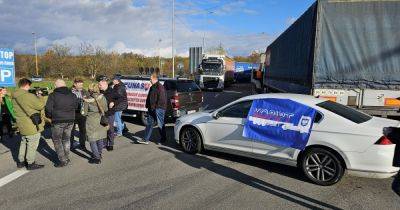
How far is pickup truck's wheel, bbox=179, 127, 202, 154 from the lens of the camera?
7.89m

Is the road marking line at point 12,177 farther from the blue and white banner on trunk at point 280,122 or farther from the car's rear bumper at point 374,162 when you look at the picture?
the car's rear bumper at point 374,162

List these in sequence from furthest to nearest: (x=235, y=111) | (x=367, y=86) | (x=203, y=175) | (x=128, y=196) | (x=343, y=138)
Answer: (x=367, y=86), (x=235, y=111), (x=203, y=175), (x=343, y=138), (x=128, y=196)

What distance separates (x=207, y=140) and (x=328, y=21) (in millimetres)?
3766

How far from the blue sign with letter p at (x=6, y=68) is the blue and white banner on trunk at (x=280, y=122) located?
948 centimetres

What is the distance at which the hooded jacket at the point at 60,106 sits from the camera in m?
6.74

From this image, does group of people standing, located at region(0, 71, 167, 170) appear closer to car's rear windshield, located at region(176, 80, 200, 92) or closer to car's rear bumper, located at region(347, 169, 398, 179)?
car's rear windshield, located at region(176, 80, 200, 92)

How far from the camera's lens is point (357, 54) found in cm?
799

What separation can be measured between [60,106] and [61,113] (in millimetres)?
132

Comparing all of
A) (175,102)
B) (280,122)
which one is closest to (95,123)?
(280,122)

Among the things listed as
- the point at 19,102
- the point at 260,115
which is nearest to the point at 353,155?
the point at 260,115

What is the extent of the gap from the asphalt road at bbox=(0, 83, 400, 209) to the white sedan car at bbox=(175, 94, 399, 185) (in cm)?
30

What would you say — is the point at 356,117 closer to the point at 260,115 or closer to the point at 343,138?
the point at 343,138

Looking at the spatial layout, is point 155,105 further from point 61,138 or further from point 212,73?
point 212,73

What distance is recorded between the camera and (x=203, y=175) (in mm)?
6488
